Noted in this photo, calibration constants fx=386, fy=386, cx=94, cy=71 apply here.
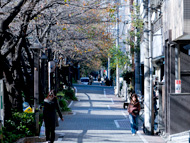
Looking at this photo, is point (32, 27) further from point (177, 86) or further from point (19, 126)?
point (177, 86)

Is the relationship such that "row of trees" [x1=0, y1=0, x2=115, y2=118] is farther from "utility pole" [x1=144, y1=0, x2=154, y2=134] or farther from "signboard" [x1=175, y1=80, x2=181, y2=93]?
"signboard" [x1=175, y1=80, x2=181, y2=93]

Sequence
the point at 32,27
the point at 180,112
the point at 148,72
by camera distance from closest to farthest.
Answer: the point at 180,112 < the point at 148,72 < the point at 32,27

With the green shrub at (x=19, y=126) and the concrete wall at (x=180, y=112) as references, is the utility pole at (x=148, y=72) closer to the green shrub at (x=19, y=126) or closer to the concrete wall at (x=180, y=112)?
the concrete wall at (x=180, y=112)

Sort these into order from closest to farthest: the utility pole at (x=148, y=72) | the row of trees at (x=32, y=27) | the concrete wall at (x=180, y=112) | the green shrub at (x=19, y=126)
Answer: the green shrub at (x=19, y=126), the concrete wall at (x=180, y=112), the row of trees at (x=32, y=27), the utility pole at (x=148, y=72)

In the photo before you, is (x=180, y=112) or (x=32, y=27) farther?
(x=32, y=27)

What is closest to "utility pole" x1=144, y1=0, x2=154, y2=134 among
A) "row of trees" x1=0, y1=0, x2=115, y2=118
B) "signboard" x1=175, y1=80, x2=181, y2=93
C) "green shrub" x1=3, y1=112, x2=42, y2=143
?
"signboard" x1=175, y1=80, x2=181, y2=93

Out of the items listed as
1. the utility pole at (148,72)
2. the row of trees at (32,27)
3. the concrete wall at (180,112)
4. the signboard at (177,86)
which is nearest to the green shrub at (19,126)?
the row of trees at (32,27)

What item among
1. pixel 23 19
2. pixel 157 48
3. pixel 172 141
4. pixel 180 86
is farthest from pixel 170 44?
pixel 157 48

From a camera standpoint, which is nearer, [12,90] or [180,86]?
[180,86]

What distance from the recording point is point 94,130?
1593 centimetres

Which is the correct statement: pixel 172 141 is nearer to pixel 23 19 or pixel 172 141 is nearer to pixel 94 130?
pixel 94 130

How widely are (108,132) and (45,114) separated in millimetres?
4479

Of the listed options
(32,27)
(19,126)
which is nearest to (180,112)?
(19,126)

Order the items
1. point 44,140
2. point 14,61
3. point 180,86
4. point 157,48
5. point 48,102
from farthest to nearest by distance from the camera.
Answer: point 157,48
point 14,61
point 180,86
point 44,140
point 48,102
